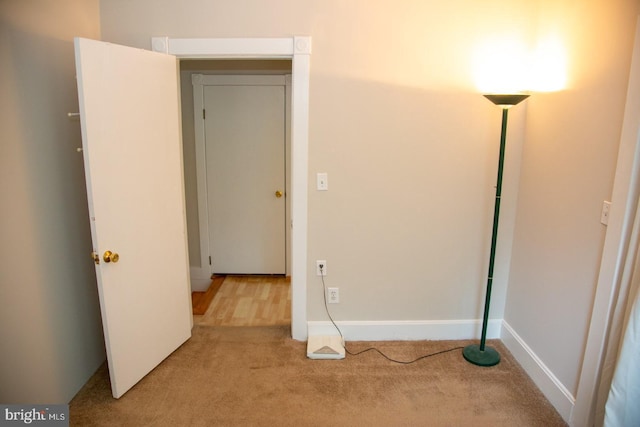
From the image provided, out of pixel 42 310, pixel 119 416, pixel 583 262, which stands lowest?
pixel 119 416

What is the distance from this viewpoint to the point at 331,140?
2527mm

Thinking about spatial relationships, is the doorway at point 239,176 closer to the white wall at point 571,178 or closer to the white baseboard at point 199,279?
the white baseboard at point 199,279

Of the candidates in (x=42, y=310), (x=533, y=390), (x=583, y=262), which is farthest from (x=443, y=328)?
(x=42, y=310)

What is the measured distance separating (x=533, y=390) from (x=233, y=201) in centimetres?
287

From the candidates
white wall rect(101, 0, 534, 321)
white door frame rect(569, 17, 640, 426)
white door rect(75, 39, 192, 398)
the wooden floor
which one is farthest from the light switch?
white door frame rect(569, 17, 640, 426)

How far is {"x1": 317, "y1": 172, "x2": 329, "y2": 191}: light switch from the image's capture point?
257 cm

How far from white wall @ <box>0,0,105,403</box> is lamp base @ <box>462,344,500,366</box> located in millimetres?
2339

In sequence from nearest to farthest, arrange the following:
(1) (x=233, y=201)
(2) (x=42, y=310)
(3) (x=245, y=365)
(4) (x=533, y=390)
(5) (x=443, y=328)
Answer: (2) (x=42, y=310) < (4) (x=533, y=390) < (3) (x=245, y=365) < (5) (x=443, y=328) < (1) (x=233, y=201)

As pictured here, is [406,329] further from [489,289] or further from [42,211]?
[42,211]

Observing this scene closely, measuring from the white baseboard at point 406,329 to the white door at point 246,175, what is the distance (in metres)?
1.42

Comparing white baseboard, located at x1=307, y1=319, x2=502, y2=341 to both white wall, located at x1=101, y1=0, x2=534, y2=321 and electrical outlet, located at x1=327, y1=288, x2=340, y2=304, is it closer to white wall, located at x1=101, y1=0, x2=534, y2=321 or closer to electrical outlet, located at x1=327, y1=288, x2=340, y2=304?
white wall, located at x1=101, y1=0, x2=534, y2=321

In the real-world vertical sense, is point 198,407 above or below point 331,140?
below

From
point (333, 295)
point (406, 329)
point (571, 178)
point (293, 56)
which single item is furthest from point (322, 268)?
point (571, 178)

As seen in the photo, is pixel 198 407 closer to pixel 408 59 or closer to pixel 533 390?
pixel 533 390
